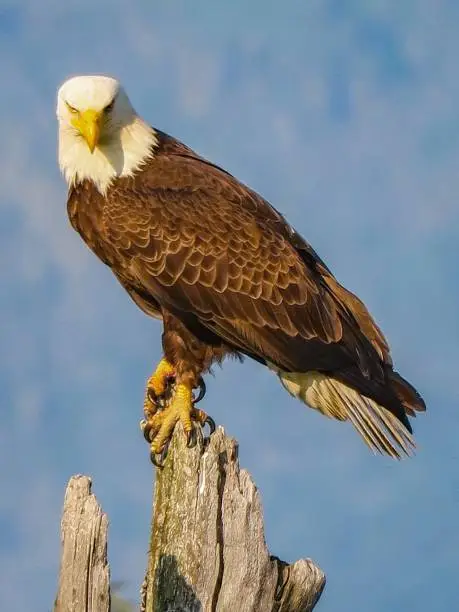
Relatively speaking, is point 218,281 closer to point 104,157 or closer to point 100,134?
point 104,157

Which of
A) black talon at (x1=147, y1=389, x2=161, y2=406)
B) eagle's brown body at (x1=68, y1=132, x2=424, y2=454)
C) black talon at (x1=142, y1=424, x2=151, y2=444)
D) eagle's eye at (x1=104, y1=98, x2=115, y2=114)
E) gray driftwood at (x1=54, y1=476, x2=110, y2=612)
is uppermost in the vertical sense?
eagle's eye at (x1=104, y1=98, x2=115, y2=114)

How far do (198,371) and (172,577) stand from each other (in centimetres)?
225

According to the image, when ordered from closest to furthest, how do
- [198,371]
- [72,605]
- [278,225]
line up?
[72,605] < [198,371] < [278,225]

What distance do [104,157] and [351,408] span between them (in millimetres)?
2535

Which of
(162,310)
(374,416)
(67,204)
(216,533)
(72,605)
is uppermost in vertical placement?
(67,204)

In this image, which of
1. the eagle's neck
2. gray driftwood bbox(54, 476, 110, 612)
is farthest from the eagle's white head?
gray driftwood bbox(54, 476, 110, 612)

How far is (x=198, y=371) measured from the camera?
8.39 m

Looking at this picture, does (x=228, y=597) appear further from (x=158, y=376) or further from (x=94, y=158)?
(x=94, y=158)

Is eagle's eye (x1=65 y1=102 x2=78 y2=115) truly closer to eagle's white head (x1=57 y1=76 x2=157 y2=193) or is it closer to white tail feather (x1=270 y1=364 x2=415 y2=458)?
eagle's white head (x1=57 y1=76 x2=157 y2=193)

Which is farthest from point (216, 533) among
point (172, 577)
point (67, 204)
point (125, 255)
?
point (67, 204)

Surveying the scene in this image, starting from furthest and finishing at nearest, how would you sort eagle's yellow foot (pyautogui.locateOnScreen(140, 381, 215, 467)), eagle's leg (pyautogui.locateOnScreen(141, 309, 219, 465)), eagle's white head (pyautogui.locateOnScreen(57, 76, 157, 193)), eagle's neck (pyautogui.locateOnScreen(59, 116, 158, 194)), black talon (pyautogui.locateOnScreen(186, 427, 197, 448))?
eagle's neck (pyautogui.locateOnScreen(59, 116, 158, 194))
eagle's white head (pyautogui.locateOnScreen(57, 76, 157, 193))
eagle's leg (pyautogui.locateOnScreen(141, 309, 219, 465))
eagle's yellow foot (pyautogui.locateOnScreen(140, 381, 215, 467))
black talon (pyautogui.locateOnScreen(186, 427, 197, 448))

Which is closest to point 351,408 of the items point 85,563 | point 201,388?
point 201,388

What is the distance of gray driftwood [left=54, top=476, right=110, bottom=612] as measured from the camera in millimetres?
5965

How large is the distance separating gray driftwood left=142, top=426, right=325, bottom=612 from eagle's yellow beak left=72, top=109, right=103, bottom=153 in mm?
2666
